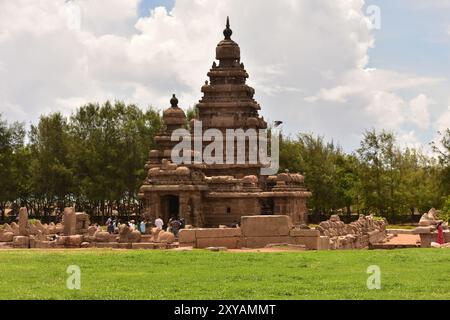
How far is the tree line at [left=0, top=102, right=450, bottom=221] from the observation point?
70000 mm

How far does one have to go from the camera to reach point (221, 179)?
5225 cm

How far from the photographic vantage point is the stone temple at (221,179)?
50.4 meters

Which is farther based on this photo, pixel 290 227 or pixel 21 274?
pixel 290 227

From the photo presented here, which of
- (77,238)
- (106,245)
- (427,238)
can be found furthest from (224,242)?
(427,238)

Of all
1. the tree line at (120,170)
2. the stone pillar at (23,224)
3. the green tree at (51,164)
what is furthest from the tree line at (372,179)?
the stone pillar at (23,224)

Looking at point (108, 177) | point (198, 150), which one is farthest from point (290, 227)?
point (108, 177)

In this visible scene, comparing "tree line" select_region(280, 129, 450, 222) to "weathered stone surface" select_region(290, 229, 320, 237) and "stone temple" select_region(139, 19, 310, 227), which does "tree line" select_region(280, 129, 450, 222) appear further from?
"weathered stone surface" select_region(290, 229, 320, 237)

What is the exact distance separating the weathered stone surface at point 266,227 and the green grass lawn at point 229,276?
18.1 feet

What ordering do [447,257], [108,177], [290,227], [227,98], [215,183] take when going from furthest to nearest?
[108,177], [227,98], [215,183], [290,227], [447,257]

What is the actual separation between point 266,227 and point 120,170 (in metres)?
41.2

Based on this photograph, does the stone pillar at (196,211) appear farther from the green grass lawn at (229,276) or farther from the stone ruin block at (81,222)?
the green grass lawn at (229,276)

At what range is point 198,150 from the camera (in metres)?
55.5
